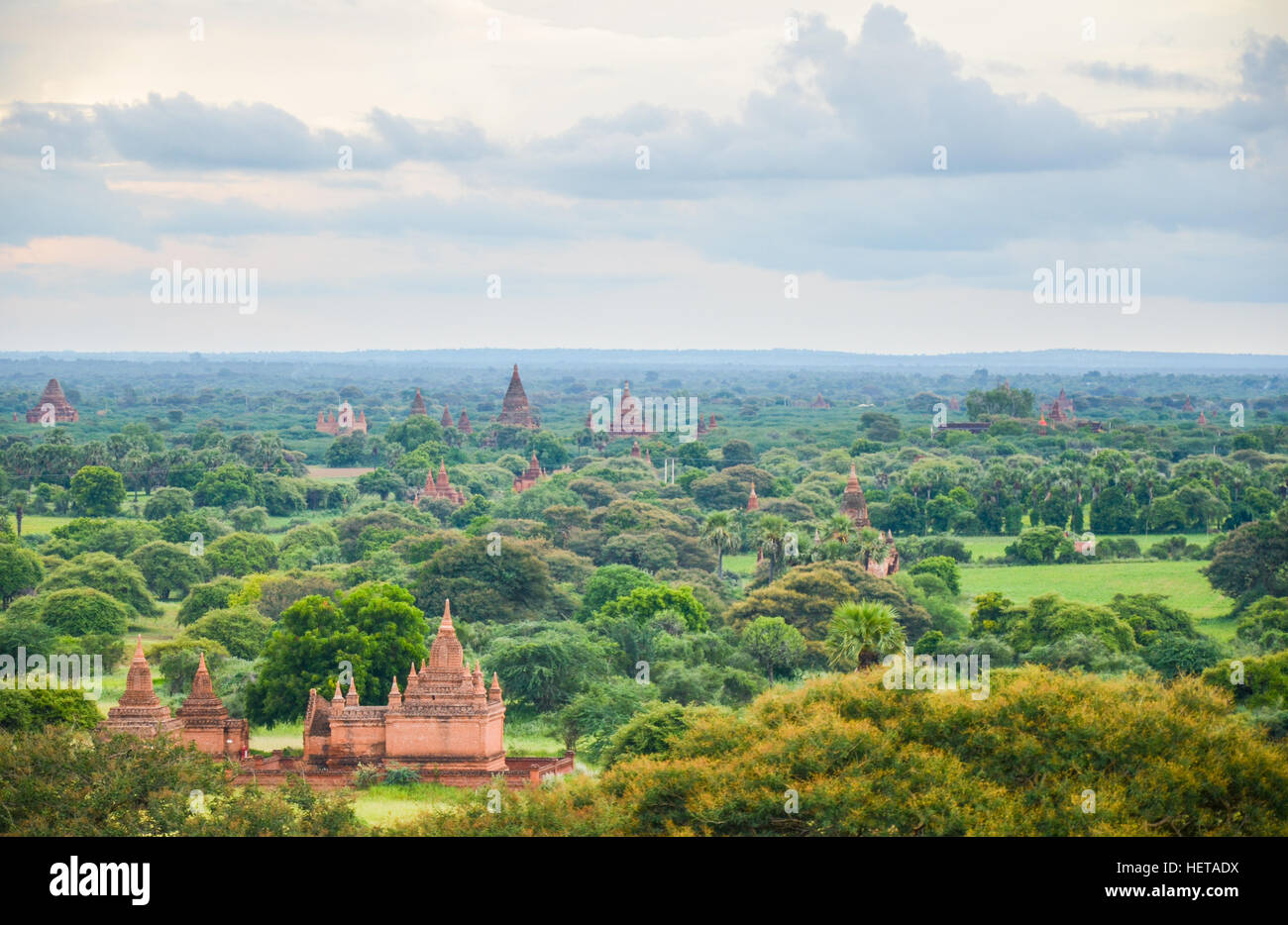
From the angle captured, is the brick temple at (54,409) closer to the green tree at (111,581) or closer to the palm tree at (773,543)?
the green tree at (111,581)

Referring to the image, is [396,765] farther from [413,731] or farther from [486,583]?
[486,583]

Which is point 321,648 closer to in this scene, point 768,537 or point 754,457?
point 768,537

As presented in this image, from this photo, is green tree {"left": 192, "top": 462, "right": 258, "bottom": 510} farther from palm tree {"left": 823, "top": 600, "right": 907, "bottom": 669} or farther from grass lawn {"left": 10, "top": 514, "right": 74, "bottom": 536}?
palm tree {"left": 823, "top": 600, "right": 907, "bottom": 669}

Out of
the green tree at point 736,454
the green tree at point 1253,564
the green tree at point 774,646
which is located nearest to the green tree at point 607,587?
the green tree at point 774,646
